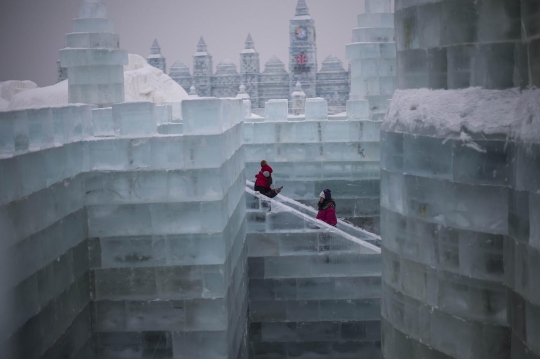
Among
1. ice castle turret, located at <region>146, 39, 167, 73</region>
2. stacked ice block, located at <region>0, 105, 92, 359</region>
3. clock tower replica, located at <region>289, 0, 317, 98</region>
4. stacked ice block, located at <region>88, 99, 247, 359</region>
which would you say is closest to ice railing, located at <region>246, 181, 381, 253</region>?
stacked ice block, located at <region>88, 99, 247, 359</region>

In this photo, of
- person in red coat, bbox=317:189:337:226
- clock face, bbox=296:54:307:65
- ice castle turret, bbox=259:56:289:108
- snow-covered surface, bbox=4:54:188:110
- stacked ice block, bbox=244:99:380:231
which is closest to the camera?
person in red coat, bbox=317:189:337:226

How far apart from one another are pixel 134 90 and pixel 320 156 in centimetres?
2159

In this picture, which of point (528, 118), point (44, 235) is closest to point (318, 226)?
point (44, 235)

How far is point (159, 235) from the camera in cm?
643

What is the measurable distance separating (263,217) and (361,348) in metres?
2.51

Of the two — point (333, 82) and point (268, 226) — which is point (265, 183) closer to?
point (268, 226)

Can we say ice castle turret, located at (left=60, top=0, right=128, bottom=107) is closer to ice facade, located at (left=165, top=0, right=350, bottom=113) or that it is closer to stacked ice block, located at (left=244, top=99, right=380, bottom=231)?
stacked ice block, located at (left=244, top=99, right=380, bottom=231)

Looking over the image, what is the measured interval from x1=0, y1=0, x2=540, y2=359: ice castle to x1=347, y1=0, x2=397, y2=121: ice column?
129 inches

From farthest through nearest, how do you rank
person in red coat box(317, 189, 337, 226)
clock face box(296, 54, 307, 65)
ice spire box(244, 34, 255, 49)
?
ice spire box(244, 34, 255, 49) < clock face box(296, 54, 307, 65) < person in red coat box(317, 189, 337, 226)

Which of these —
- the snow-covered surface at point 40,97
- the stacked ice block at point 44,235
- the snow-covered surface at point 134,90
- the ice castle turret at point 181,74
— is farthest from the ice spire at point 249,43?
the stacked ice block at point 44,235

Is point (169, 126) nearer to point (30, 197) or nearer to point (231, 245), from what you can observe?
point (231, 245)

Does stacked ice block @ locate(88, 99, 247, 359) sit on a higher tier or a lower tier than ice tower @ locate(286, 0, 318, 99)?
lower

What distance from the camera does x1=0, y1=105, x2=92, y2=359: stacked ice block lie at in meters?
4.39

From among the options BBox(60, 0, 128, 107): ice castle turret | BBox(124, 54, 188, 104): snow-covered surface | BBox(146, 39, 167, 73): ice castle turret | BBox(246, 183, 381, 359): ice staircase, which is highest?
BBox(146, 39, 167, 73): ice castle turret
